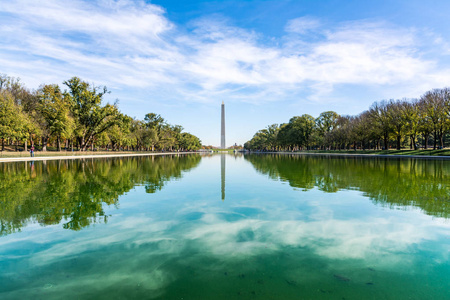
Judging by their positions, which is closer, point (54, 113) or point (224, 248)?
point (224, 248)

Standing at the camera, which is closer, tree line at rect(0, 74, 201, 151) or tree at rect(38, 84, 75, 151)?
tree line at rect(0, 74, 201, 151)

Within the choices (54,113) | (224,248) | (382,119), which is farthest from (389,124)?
(54,113)

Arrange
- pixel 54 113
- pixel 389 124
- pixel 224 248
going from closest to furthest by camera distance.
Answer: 1. pixel 224 248
2. pixel 54 113
3. pixel 389 124

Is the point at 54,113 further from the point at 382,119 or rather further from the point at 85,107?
the point at 382,119

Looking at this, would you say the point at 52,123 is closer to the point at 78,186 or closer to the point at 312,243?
the point at 78,186

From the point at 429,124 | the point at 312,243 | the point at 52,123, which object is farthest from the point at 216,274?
the point at 429,124

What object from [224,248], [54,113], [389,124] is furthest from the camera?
[389,124]

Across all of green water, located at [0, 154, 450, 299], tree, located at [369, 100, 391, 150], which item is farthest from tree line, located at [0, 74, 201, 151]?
tree, located at [369, 100, 391, 150]

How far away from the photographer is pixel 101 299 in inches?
145

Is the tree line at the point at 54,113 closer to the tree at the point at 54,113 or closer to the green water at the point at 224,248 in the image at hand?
the tree at the point at 54,113

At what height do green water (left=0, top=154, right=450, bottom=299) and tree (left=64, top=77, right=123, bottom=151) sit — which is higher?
tree (left=64, top=77, right=123, bottom=151)

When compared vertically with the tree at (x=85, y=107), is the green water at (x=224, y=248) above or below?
below

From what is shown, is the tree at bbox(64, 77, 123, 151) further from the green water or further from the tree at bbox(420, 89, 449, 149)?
the tree at bbox(420, 89, 449, 149)

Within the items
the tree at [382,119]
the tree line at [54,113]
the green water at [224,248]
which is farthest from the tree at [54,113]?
the tree at [382,119]
